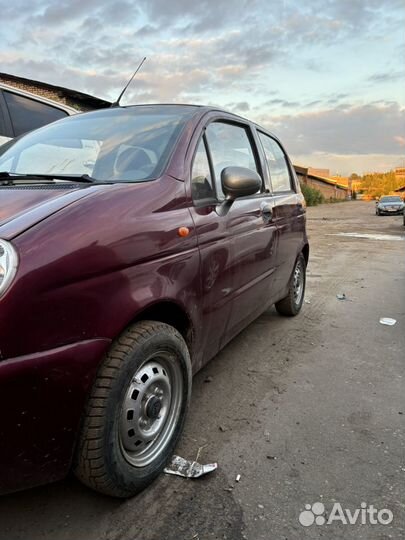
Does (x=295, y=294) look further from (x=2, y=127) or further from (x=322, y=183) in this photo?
(x=322, y=183)

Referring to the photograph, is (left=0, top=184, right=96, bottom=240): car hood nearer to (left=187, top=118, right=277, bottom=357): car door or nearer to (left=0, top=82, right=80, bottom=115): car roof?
(left=187, top=118, right=277, bottom=357): car door

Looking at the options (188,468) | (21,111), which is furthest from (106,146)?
→ (21,111)

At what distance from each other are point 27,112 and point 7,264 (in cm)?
485

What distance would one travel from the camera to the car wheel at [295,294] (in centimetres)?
468

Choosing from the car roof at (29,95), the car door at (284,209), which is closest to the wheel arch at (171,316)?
the car door at (284,209)

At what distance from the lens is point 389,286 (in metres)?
6.68

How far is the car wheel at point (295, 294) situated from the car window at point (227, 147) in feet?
4.78

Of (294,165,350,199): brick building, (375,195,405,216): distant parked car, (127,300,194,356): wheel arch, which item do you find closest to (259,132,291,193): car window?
(127,300,194,356): wheel arch

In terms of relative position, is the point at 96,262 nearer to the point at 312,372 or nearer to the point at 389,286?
the point at 312,372

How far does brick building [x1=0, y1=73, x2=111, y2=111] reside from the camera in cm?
1367

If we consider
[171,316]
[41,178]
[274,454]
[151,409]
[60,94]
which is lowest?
[274,454]

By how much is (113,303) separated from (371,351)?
286cm

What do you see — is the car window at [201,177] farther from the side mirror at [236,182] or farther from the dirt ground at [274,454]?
the dirt ground at [274,454]

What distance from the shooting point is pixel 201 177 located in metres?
2.64
